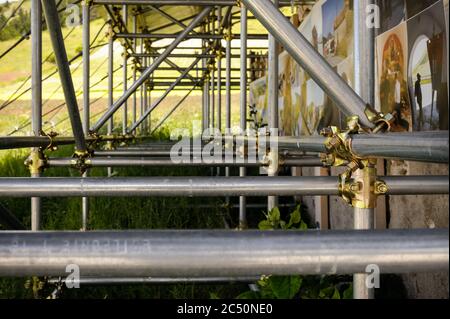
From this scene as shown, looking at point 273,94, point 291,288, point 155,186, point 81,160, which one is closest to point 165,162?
point 81,160

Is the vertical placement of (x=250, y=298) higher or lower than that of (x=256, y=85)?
lower

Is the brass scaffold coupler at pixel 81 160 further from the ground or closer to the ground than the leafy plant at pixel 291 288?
further from the ground

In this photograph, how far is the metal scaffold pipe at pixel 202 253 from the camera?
0.81 meters

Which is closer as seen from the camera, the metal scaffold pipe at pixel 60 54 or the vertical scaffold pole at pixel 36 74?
the metal scaffold pipe at pixel 60 54

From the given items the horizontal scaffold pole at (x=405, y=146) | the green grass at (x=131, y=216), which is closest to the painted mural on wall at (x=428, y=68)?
the horizontal scaffold pole at (x=405, y=146)

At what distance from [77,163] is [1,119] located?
1174 centimetres

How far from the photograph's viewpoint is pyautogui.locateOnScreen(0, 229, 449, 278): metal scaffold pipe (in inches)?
31.8

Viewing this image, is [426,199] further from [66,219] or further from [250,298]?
[66,219]

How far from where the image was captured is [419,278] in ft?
9.48

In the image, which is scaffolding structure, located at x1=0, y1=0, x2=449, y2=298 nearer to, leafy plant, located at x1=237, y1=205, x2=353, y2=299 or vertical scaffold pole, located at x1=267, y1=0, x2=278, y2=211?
vertical scaffold pole, located at x1=267, y1=0, x2=278, y2=211

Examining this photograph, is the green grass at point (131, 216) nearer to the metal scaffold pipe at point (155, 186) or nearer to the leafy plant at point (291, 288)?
the leafy plant at point (291, 288)

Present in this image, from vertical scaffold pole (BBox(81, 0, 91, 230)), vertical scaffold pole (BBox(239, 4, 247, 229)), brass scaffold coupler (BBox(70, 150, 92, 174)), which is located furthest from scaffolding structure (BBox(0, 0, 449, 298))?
vertical scaffold pole (BBox(81, 0, 91, 230))
